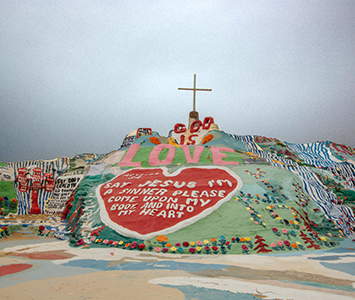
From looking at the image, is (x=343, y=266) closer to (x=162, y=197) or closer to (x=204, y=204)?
(x=204, y=204)

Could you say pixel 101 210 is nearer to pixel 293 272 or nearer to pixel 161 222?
pixel 161 222

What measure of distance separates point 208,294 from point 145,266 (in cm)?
116

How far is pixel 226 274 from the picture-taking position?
8.83 feet

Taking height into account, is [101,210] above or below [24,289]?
above

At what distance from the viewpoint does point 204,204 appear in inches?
192

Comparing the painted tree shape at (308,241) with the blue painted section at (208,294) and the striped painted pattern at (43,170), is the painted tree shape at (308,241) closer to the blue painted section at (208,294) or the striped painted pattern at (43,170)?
the blue painted section at (208,294)

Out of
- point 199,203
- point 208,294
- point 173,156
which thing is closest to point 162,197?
point 199,203

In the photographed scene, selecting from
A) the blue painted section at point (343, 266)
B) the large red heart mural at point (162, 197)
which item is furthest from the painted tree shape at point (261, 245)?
the large red heart mural at point (162, 197)

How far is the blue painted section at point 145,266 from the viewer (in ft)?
9.66

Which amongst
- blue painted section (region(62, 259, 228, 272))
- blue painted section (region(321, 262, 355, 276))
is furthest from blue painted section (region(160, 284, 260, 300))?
blue painted section (region(321, 262, 355, 276))

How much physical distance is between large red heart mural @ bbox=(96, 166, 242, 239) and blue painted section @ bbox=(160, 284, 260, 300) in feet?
7.25

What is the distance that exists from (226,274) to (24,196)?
24.9 ft

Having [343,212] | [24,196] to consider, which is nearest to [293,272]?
[343,212]

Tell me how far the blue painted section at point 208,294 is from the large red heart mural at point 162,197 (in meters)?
2.21
